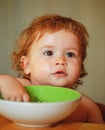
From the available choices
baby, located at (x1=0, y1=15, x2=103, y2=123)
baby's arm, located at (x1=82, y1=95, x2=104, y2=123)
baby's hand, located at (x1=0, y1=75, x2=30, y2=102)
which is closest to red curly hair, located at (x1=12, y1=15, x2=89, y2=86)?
baby, located at (x1=0, y1=15, x2=103, y2=123)

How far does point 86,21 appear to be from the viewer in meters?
2.38

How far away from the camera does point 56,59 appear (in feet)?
2.97

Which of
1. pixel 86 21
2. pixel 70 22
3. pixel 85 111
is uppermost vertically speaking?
pixel 70 22

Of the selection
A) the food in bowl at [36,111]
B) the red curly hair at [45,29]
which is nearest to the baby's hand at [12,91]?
the food in bowl at [36,111]

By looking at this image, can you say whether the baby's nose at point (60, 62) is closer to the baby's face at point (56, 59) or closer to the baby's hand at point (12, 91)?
the baby's face at point (56, 59)

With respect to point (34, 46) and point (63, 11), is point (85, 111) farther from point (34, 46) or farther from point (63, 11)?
point (63, 11)

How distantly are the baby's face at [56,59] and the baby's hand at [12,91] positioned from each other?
24 centimetres

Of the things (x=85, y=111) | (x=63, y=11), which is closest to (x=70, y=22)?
(x=85, y=111)

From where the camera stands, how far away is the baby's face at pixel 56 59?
0.90 m

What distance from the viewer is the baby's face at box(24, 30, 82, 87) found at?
2.96 feet

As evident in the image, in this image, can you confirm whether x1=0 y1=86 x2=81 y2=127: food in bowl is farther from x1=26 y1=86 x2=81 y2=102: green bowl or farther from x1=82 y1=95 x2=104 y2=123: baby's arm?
x1=82 y1=95 x2=104 y2=123: baby's arm

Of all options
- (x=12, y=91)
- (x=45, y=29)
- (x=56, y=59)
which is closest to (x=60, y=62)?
(x=56, y=59)

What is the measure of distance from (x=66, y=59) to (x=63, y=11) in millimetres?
1540

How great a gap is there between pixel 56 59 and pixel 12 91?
0.99 ft
